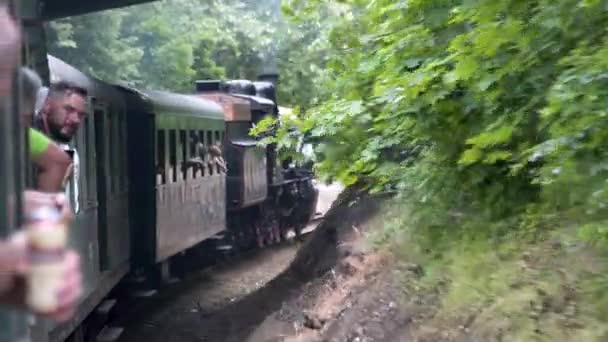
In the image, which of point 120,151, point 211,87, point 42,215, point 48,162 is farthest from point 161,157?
point 42,215

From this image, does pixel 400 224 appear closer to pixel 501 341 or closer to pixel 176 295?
pixel 501 341

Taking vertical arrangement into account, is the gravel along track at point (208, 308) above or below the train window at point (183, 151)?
below

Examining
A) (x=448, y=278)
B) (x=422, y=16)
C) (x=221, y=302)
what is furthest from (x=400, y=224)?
(x=221, y=302)

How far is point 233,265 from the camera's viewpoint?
18.2 m

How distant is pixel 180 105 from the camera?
43.3 ft

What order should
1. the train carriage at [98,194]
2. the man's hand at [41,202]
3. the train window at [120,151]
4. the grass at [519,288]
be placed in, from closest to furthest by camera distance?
the man's hand at [41,202]
the grass at [519,288]
the train carriage at [98,194]
the train window at [120,151]

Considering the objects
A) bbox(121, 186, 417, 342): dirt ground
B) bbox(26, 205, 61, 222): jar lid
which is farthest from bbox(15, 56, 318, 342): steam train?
bbox(26, 205, 61, 222): jar lid

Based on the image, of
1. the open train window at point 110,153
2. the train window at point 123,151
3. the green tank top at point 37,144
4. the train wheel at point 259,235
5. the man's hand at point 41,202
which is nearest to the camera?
the man's hand at point 41,202

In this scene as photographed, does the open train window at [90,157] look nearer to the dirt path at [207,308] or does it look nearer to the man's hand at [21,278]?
the dirt path at [207,308]

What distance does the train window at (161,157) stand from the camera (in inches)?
452

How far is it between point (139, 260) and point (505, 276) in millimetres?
5955

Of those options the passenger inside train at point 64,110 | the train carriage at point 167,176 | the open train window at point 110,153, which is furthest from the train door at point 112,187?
the passenger inside train at point 64,110

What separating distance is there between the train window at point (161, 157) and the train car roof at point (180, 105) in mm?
333

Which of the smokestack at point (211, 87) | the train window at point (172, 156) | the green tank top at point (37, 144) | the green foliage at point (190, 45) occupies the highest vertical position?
the green foliage at point (190, 45)
